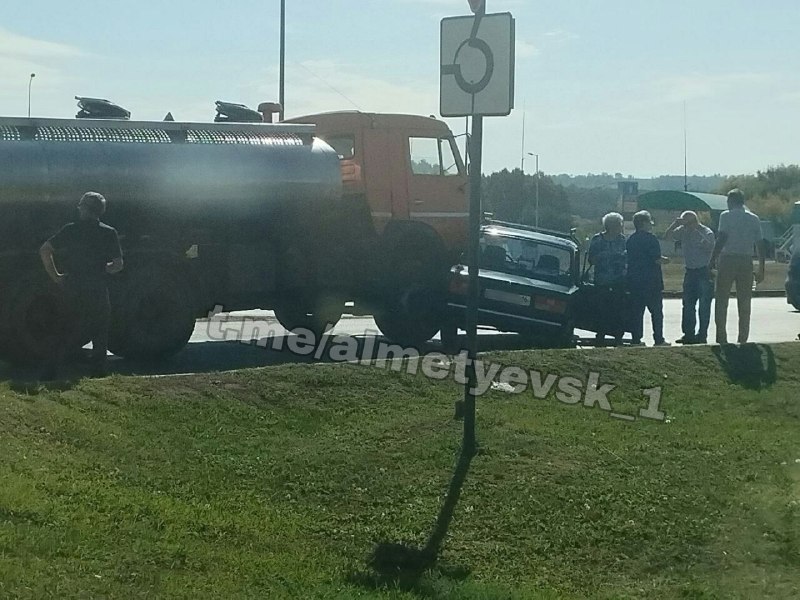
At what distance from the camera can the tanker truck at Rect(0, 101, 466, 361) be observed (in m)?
12.5

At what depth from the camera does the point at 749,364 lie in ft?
42.4

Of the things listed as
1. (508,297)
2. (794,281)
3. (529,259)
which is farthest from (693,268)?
(794,281)

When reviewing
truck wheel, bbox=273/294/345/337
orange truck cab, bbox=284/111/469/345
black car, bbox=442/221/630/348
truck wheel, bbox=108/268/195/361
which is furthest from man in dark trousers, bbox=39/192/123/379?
black car, bbox=442/221/630/348

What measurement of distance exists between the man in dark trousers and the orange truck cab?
14.3ft

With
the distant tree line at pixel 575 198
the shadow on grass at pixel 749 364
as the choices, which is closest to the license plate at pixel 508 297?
the shadow on grass at pixel 749 364

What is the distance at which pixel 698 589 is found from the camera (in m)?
6.86

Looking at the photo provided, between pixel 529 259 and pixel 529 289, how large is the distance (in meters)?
0.92

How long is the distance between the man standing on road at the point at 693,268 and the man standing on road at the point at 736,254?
0.52 meters

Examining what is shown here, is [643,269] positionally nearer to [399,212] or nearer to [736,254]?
[736,254]

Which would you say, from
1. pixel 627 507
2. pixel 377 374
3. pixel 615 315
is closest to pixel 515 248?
pixel 615 315

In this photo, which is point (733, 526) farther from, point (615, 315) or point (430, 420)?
point (615, 315)

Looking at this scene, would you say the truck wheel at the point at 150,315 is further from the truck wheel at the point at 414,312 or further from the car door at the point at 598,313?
the car door at the point at 598,313

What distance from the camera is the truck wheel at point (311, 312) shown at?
1493 cm

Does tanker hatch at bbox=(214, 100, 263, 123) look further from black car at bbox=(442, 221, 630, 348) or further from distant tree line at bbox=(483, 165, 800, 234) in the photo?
distant tree line at bbox=(483, 165, 800, 234)
